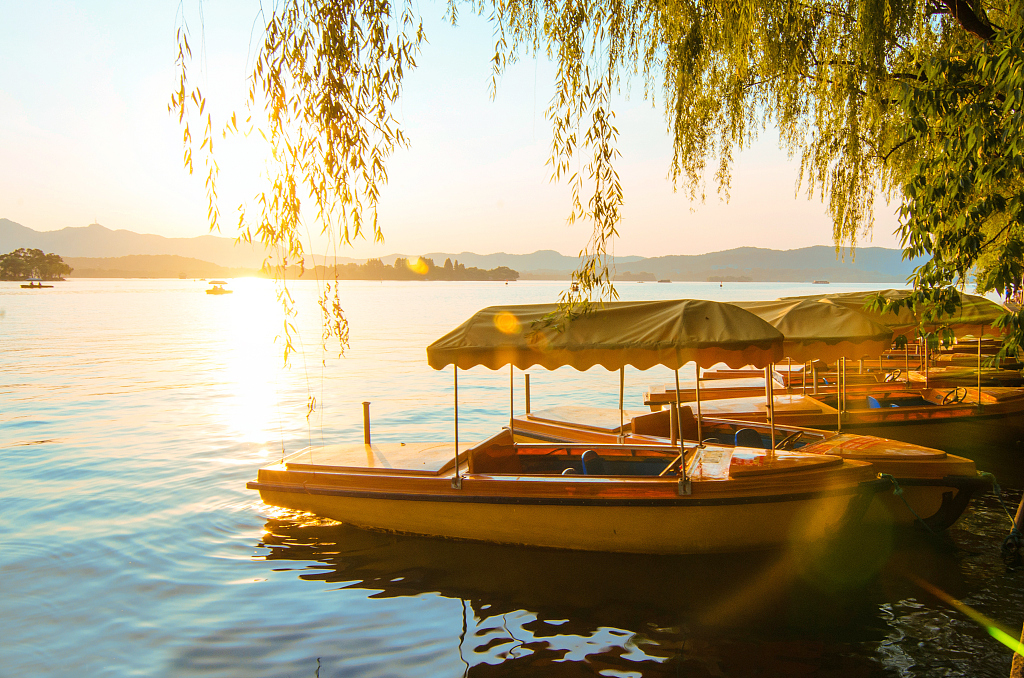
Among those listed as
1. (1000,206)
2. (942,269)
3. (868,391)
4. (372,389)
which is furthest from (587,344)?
(372,389)

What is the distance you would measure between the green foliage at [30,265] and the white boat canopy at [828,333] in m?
169

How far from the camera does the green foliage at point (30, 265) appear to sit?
5541 inches

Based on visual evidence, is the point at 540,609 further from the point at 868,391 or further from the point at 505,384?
the point at 505,384

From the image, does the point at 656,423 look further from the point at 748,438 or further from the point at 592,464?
the point at 592,464

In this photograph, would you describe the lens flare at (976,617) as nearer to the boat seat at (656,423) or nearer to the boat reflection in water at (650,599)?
the boat reflection in water at (650,599)

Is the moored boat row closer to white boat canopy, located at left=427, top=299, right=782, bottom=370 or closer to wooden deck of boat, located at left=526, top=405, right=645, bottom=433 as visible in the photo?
white boat canopy, located at left=427, top=299, right=782, bottom=370

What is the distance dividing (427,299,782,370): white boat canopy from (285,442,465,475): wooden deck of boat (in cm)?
140

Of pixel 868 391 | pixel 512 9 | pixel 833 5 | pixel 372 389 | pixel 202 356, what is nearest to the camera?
pixel 512 9

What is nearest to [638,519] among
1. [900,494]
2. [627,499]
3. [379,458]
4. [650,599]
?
[627,499]

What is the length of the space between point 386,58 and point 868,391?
38.4 feet

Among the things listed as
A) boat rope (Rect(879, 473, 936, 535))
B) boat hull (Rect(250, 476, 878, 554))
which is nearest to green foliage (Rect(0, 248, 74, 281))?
boat hull (Rect(250, 476, 878, 554))

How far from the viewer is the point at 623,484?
22.9 feet

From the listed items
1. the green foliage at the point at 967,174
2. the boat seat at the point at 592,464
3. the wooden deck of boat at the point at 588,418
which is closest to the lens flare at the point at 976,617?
the green foliage at the point at 967,174

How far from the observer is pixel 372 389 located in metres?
22.3
